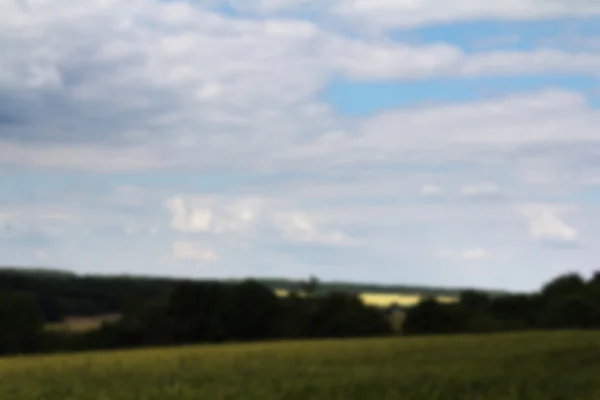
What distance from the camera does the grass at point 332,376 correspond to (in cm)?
2211

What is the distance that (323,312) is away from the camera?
9419 centimetres

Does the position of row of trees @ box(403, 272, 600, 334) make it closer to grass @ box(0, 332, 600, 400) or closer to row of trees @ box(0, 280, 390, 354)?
row of trees @ box(0, 280, 390, 354)

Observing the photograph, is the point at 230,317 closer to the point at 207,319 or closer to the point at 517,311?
the point at 207,319

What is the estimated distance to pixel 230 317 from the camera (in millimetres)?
87562

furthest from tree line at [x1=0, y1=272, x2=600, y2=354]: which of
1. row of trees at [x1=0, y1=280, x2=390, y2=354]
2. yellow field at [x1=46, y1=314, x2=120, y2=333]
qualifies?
yellow field at [x1=46, y1=314, x2=120, y2=333]

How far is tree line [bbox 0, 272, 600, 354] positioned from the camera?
80.5 m

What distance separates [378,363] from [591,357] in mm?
7634

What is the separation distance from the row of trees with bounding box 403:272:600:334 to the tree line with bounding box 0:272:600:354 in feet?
0.39

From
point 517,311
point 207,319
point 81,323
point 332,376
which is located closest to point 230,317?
point 207,319

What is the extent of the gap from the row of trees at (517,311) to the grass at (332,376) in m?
44.4

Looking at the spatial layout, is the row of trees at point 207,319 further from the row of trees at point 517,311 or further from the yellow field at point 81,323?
the row of trees at point 517,311

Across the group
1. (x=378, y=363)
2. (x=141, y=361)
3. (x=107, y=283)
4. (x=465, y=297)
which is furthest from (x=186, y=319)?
(x=378, y=363)

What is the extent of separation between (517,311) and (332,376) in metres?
92.4

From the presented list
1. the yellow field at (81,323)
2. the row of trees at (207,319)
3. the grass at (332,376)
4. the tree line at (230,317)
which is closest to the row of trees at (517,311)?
the tree line at (230,317)
